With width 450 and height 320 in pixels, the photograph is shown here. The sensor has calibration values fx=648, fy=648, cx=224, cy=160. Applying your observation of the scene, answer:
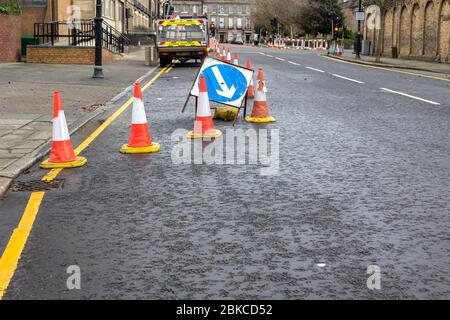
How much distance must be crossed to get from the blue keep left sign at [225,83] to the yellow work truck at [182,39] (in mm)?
18004

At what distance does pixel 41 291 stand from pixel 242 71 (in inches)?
295

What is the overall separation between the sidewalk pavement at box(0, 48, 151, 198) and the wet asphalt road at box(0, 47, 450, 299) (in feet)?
1.91

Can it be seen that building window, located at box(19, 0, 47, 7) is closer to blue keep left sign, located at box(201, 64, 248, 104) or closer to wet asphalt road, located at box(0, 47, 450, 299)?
blue keep left sign, located at box(201, 64, 248, 104)

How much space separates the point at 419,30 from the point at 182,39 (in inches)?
801

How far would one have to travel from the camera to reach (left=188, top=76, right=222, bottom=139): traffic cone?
912 centimetres

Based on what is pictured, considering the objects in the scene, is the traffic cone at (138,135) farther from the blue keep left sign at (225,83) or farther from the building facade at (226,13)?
the building facade at (226,13)

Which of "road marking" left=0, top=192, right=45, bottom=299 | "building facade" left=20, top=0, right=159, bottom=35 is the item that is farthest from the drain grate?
"building facade" left=20, top=0, right=159, bottom=35

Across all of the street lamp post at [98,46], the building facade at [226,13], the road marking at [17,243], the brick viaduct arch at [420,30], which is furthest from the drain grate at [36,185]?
the building facade at [226,13]

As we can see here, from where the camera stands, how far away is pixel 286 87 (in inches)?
697

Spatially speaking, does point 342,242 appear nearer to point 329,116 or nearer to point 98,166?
point 98,166

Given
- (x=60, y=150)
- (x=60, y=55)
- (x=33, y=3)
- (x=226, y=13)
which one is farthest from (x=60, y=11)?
(x=226, y=13)

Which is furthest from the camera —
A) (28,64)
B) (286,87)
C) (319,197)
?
(28,64)

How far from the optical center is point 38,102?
1334 centimetres
